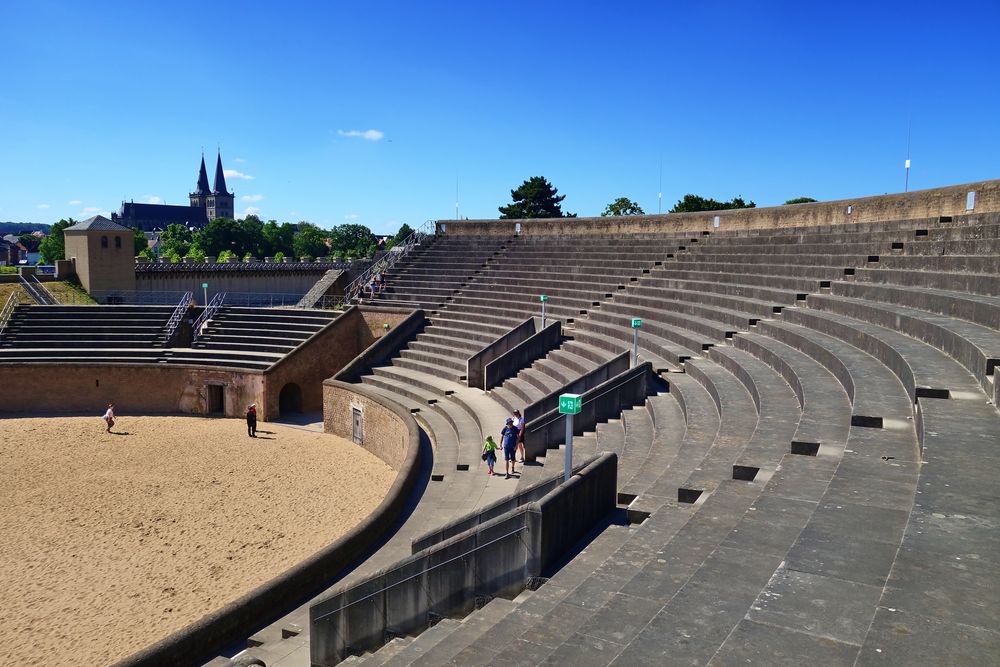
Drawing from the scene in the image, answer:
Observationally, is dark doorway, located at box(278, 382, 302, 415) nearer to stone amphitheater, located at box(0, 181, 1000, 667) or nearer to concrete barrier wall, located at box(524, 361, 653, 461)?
stone amphitheater, located at box(0, 181, 1000, 667)

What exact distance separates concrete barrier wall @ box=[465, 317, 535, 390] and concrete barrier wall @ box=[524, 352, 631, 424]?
5.53 metres

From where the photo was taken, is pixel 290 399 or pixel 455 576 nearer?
pixel 455 576

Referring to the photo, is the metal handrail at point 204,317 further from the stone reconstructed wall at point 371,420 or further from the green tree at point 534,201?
the green tree at point 534,201

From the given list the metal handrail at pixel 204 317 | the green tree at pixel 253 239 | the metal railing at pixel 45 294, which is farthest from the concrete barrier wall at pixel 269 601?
the green tree at pixel 253 239

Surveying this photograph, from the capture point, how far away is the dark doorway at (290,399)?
2622 cm

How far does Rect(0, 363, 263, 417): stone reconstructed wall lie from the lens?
2595cm

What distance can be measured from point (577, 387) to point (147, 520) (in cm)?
925

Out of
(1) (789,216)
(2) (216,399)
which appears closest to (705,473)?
(1) (789,216)

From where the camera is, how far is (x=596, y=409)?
13.5 meters

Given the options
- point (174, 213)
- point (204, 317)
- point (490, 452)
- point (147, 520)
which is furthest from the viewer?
point (174, 213)

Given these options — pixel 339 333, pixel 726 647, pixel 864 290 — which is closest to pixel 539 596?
pixel 726 647

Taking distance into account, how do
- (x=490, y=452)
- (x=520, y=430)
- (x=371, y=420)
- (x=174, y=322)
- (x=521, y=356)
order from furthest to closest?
1. (x=174, y=322)
2. (x=371, y=420)
3. (x=521, y=356)
4. (x=490, y=452)
5. (x=520, y=430)

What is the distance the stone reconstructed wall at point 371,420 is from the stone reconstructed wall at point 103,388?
5.06 meters

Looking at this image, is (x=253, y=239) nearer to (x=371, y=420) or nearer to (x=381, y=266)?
(x=381, y=266)
